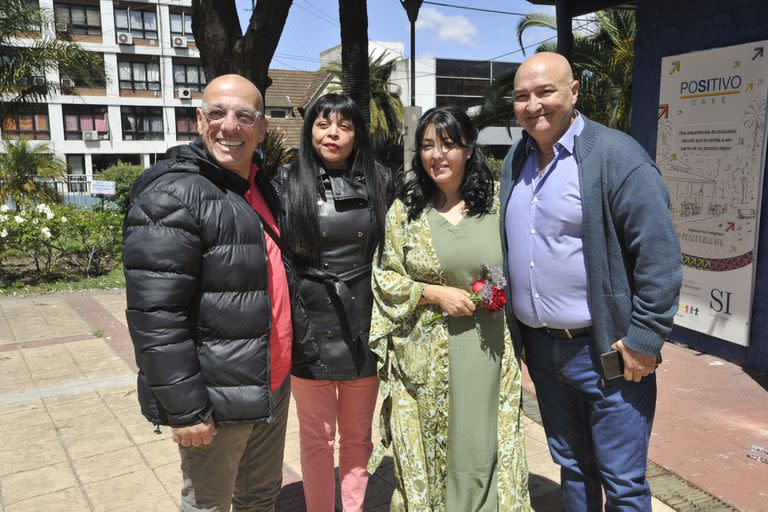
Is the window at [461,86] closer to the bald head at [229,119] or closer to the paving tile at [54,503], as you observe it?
the paving tile at [54,503]

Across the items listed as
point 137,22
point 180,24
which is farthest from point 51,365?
point 180,24

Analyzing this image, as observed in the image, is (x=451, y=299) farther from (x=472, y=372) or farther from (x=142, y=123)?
(x=142, y=123)

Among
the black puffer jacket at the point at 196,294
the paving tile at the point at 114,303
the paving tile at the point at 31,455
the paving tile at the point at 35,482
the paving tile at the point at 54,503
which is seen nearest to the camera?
the black puffer jacket at the point at 196,294

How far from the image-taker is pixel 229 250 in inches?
79.4

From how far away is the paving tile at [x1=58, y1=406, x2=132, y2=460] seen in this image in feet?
12.5

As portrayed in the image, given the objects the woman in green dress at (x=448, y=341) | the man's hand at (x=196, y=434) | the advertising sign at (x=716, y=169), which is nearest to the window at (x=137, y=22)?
the advertising sign at (x=716, y=169)

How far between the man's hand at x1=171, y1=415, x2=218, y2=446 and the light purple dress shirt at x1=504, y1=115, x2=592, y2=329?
1240 mm

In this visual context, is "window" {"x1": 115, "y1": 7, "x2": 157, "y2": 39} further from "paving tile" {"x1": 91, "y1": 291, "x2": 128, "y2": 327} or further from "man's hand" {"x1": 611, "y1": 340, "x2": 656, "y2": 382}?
"man's hand" {"x1": 611, "y1": 340, "x2": 656, "y2": 382}

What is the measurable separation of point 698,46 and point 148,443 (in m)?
5.08

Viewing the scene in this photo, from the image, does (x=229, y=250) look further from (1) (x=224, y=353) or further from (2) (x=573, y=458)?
(2) (x=573, y=458)

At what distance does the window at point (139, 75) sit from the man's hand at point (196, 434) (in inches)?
1558

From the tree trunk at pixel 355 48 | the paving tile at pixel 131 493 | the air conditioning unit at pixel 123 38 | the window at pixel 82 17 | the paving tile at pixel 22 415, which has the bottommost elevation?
the paving tile at pixel 131 493

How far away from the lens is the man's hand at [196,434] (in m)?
1.97

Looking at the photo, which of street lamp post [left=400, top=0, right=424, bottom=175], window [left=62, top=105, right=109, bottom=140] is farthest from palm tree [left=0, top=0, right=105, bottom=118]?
window [left=62, top=105, right=109, bottom=140]
